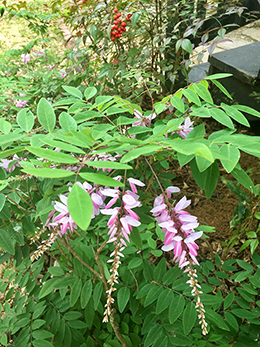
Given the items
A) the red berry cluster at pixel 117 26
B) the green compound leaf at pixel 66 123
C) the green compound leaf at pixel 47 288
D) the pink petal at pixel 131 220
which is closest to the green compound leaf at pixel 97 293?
the green compound leaf at pixel 47 288

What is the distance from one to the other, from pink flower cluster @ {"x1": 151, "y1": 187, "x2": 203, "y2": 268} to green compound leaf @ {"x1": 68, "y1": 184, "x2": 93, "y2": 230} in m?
0.26

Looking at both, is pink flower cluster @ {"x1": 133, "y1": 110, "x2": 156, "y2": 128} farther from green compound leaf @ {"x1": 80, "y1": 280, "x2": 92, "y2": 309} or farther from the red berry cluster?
the red berry cluster

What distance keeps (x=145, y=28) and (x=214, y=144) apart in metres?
1.94

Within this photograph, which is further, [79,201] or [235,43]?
[235,43]

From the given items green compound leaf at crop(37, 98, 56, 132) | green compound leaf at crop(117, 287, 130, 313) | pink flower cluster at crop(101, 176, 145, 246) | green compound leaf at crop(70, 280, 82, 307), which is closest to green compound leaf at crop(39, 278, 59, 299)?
green compound leaf at crop(70, 280, 82, 307)

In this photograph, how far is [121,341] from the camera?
1205mm

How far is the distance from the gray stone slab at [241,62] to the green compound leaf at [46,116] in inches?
85.2

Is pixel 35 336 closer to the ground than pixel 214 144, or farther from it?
closer to the ground

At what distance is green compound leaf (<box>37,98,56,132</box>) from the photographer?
0.71 metres

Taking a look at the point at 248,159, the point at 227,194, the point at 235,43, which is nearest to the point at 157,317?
the point at 227,194

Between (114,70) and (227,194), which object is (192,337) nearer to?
(227,194)

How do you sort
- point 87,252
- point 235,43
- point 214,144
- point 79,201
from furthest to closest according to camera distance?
1. point 235,43
2. point 87,252
3. point 214,144
4. point 79,201

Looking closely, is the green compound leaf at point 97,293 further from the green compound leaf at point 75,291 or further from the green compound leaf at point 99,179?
the green compound leaf at point 99,179

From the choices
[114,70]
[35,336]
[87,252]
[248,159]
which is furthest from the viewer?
[248,159]
